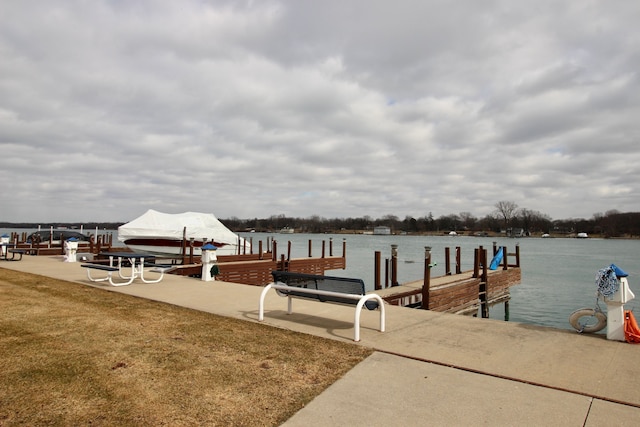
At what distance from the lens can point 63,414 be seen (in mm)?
3166

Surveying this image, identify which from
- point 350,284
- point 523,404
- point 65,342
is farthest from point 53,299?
point 523,404

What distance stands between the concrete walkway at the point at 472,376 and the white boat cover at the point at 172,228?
2026cm

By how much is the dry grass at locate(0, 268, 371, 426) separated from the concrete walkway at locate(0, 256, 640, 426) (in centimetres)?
38

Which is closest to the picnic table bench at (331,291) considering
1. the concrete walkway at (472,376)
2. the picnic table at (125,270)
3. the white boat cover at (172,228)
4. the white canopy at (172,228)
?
the concrete walkway at (472,376)

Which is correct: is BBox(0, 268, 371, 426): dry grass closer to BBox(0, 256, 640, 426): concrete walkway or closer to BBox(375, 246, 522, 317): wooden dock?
BBox(0, 256, 640, 426): concrete walkway

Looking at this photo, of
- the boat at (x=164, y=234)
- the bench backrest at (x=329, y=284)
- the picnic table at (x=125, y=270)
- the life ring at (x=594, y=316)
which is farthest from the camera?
the boat at (x=164, y=234)

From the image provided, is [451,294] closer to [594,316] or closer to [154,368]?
[594,316]

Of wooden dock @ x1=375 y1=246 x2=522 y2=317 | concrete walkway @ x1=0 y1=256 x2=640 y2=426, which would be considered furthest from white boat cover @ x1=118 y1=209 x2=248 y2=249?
concrete walkway @ x1=0 y1=256 x2=640 y2=426

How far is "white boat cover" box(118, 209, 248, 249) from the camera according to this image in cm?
2583

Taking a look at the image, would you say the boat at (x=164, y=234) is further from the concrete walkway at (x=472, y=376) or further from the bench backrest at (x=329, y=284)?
the concrete walkway at (x=472, y=376)

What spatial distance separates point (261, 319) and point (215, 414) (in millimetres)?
3412

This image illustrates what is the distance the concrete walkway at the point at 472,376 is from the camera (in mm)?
3330

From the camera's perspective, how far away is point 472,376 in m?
4.21

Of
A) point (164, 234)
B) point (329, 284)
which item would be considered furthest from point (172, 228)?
point (329, 284)
